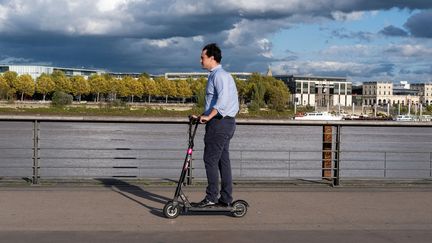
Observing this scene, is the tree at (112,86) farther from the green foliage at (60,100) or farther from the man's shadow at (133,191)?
the man's shadow at (133,191)

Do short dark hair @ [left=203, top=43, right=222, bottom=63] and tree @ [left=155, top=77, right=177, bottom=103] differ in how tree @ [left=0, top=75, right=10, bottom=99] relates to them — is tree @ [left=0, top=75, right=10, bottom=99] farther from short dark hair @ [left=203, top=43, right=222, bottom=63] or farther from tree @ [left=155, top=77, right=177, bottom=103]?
short dark hair @ [left=203, top=43, right=222, bottom=63]

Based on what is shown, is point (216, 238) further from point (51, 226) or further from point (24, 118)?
point (24, 118)

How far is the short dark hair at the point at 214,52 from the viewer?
25.8 ft

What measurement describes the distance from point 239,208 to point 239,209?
0.04ft

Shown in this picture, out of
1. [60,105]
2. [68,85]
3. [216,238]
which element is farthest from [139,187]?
[68,85]

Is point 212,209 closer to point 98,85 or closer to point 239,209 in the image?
point 239,209

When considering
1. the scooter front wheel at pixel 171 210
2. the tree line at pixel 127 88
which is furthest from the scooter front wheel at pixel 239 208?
the tree line at pixel 127 88

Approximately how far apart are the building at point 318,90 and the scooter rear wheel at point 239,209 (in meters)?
173

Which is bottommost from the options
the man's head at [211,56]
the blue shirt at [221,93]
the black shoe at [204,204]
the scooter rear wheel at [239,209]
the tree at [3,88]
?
the scooter rear wheel at [239,209]

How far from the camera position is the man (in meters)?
7.75

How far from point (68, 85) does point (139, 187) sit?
12882 cm

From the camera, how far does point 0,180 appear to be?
35.0 ft

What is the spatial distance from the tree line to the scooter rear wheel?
112m

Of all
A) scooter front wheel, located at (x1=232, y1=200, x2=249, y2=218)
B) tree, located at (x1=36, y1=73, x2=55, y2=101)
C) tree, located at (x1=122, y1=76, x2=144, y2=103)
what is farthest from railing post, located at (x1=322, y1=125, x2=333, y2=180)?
tree, located at (x1=122, y1=76, x2=144, y2=103)
